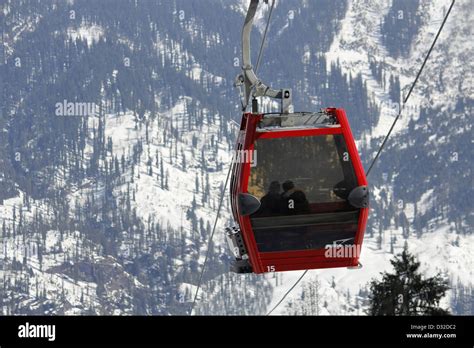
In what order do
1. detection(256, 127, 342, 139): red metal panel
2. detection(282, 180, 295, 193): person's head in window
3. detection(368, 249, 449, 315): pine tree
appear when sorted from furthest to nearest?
detection(368, 249, 449, 315): pine tree < detection(282, 180, 295, 193): person's head in window < detection(256, 127, 342, 139): red metal panel

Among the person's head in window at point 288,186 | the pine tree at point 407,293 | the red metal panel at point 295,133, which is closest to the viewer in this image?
the red metal panel at point 295,133

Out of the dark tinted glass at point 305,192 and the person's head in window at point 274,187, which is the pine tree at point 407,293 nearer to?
the dark tinted glass at point 305,192

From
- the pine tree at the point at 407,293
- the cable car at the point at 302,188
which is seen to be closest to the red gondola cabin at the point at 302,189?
the cable car at the point at 302,188

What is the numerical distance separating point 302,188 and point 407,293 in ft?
64.5

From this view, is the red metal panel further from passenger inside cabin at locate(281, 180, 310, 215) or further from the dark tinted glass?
passenger inside cabin at locate(281, 180, 310, 215)

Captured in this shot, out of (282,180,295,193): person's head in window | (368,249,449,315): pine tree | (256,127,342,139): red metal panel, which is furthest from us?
(368,249,449,315): pine tree

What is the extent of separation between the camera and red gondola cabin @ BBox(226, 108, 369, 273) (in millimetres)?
18297

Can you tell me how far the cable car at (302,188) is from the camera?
18297mm

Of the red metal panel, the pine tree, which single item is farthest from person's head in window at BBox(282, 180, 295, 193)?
the pine tree

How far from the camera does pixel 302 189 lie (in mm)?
18438

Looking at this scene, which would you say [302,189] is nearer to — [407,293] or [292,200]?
[292,200]

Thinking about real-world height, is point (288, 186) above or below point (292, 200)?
above

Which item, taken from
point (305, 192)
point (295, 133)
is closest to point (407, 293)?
point (305, 192)

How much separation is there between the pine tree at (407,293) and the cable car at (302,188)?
17.7 meters
